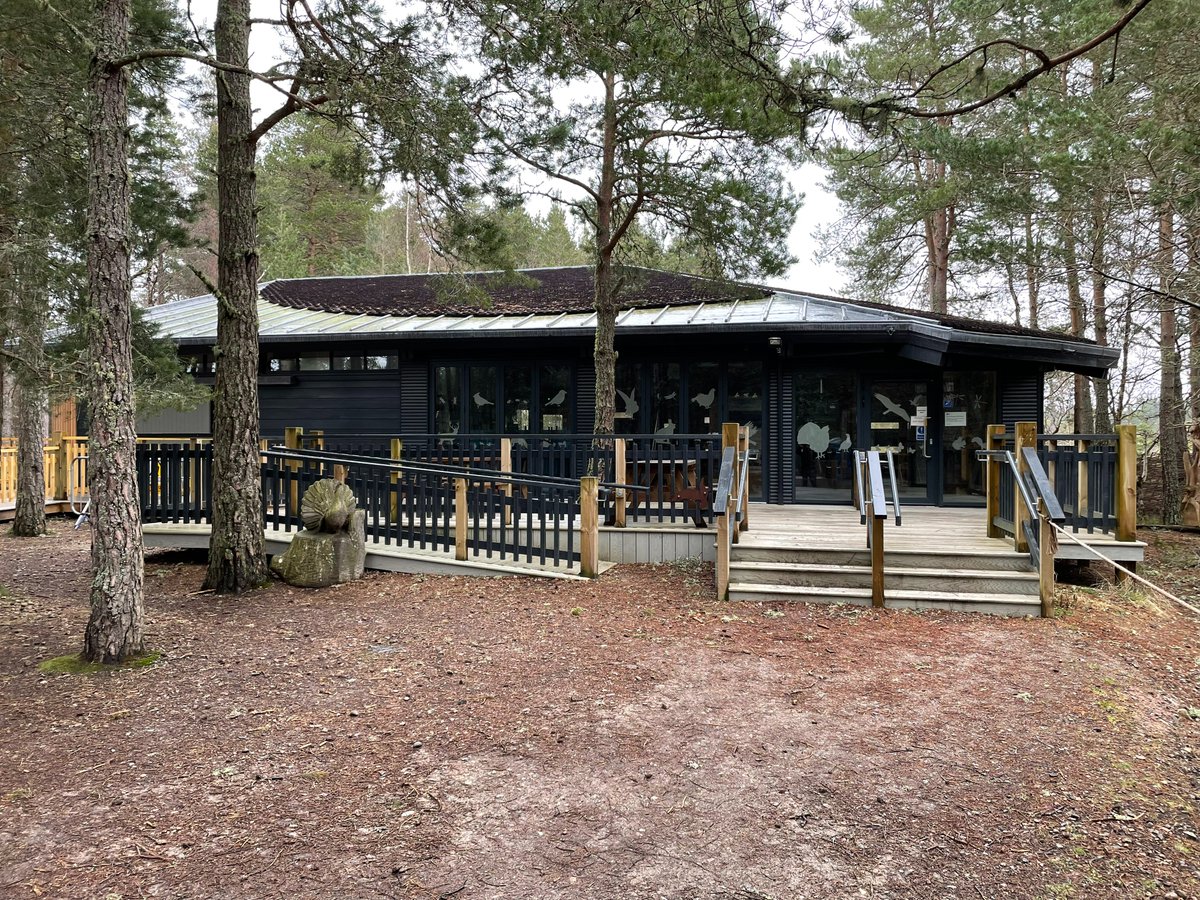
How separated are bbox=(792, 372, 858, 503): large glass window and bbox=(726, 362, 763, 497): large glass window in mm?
599

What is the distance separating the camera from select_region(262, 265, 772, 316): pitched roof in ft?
37.6

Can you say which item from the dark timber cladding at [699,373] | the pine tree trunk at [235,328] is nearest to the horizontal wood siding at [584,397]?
the dark timber cladding at [699,373]

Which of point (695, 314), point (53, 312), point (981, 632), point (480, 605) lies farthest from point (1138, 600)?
point (53, 312)

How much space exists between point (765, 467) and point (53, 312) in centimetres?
1034

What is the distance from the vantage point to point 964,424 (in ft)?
34.6

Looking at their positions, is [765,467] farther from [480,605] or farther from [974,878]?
[974,878]

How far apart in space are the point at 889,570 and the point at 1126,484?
8.51ft

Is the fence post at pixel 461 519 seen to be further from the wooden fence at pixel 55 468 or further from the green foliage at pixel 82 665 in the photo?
the wooden fence at pixel 55 468

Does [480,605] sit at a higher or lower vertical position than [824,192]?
lower

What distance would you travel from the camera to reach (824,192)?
17703 mm

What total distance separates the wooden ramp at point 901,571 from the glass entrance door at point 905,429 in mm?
3521

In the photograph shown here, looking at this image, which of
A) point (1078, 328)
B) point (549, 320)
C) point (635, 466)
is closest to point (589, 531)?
point (635, 466)

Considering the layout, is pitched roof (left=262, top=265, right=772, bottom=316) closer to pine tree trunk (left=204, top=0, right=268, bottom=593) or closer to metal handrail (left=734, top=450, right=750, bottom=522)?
metal handrail (left=734, top=450, right=750, bottom=522)

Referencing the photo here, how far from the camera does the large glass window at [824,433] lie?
10.9 meters
